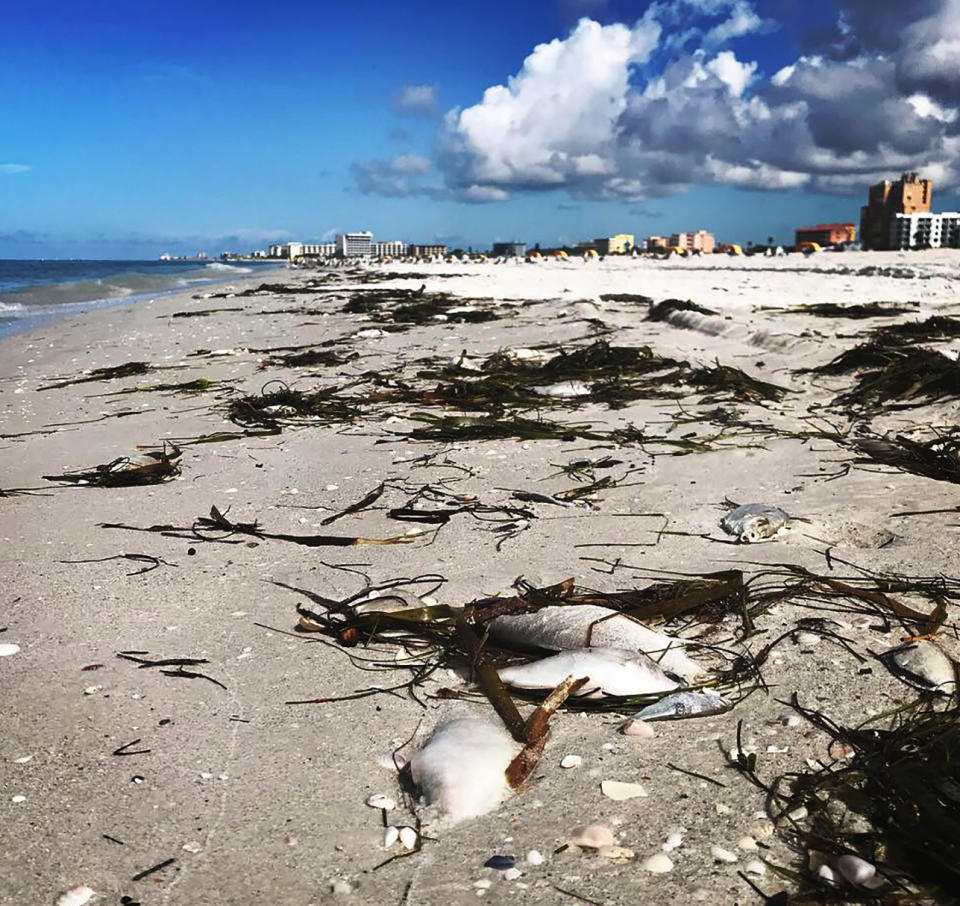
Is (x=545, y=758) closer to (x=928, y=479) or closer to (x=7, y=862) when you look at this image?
(x=7, y=862)

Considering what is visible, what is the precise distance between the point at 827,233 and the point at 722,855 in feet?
Result: 341

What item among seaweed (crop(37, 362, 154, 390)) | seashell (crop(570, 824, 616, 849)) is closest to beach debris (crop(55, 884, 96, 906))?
seashell (crop(570, 824, 616, 849))

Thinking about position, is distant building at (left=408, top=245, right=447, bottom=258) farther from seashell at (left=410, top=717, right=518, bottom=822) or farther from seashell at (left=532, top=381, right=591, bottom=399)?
seashell at (left=410, top=717, right=518, bottom=822)

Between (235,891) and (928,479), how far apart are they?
3.25 metres

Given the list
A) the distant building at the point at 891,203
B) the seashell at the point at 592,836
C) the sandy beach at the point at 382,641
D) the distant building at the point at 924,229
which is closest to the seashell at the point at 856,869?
the sandy beach at the point at 382,641

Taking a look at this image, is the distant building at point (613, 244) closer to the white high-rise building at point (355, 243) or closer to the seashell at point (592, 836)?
the white high-rise building at point (355, 243)

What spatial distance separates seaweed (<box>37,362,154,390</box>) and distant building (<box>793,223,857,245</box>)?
93.4 m

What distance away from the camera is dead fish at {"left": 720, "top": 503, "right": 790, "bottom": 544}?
9.81 ft

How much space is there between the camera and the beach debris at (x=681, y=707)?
6.22ft

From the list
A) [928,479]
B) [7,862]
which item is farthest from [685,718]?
[928,479]

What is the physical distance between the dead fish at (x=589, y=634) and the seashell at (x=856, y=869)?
67 cm

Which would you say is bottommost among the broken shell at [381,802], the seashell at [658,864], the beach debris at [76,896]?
the broken shell at [381,802]

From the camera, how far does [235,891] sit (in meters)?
1.41

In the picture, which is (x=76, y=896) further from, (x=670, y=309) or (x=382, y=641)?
(x=670, y=309)
